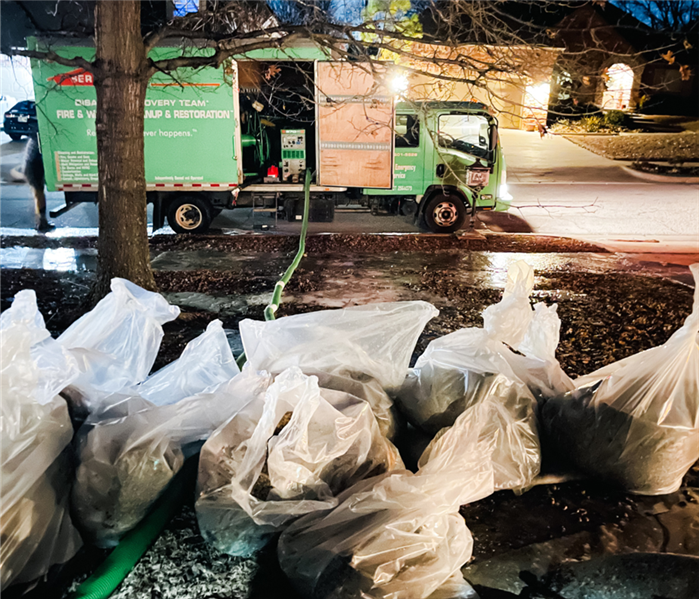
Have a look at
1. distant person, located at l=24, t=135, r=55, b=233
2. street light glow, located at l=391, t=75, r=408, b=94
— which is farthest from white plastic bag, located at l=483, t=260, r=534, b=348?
distant person, located at l=24, t=135, r=55, b=233

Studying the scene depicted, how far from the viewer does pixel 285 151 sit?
10695 millimetres

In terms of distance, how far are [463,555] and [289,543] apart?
0.67 meters

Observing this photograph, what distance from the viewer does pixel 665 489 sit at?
9.46 ft

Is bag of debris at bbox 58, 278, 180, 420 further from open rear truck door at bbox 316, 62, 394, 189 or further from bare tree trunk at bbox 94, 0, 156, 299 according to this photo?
open rear truck door at bbox 316, 62, 394, 189

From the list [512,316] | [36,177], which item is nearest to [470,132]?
[36,177]

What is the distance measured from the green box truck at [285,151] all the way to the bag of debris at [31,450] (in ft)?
23.6

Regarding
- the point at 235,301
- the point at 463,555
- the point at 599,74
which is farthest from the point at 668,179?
the point at 463,555

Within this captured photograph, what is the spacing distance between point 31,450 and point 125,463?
1.12ft

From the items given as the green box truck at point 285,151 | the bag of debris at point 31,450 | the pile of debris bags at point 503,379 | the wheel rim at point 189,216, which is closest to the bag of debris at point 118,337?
the bag of debris at point 31,450

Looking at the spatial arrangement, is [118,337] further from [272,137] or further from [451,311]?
[272,137]

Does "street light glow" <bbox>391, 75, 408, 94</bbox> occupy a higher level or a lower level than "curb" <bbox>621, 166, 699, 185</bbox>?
higher

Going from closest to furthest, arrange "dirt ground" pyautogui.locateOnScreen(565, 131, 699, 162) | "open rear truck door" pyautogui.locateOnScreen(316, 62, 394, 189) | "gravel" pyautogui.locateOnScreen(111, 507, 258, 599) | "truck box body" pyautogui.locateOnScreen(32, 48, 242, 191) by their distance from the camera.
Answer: "gravel" pyautogui.locateOnScreen(111, 507, 258, 599)
"truck box body" pyautogui.locateOnScreen(32, 48, 242, 191)
"open rear truck door" pyautogui.locateOnScreen(316, 62, 394, 189)
"dirt ground" pyautogui.locateOnScreen(565, 131, 699, 162)

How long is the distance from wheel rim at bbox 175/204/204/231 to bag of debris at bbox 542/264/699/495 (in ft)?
26.7

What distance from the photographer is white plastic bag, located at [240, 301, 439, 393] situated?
2.97 m
